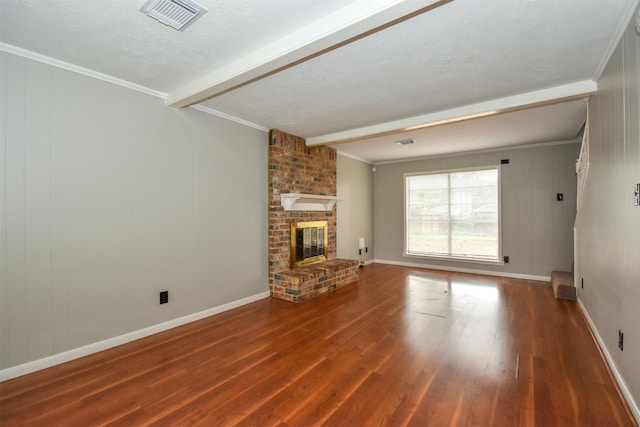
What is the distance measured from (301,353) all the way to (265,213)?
88.0 inches

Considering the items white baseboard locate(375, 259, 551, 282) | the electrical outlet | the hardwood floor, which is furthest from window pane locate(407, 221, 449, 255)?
the electrical outlet

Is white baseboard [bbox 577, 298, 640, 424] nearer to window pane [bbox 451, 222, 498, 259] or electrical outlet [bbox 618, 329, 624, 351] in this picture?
electrical outlet [bbox 618, 329, 624, 351]

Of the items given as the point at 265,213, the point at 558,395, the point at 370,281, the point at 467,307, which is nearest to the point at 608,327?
the point at 558,395

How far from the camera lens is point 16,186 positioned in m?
2.21

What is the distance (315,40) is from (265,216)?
278cm

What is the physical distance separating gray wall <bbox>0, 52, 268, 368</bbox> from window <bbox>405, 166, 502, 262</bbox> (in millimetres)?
4381

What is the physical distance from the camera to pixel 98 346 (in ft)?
8.59

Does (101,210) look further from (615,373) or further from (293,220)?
(615,373)

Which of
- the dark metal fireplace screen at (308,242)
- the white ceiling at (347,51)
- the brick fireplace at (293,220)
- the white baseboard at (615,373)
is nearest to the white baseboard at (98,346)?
the brick fireplace at (293,220)

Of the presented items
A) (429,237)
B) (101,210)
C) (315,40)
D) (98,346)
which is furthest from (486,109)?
(98,346)

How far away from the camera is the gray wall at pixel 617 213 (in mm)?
1810

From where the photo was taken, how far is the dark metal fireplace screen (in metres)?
4.65

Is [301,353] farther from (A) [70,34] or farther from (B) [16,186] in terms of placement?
(A) [70,34]

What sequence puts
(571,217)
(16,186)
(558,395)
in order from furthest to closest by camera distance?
1. (571,217)
2. (16,186)
3. (558,395)
